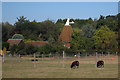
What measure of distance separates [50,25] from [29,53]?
124 feet

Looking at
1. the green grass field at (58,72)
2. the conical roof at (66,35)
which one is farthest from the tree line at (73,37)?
the green grass field at (58,72)

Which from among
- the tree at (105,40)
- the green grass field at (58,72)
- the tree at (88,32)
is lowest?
the green grass field at (58,72)

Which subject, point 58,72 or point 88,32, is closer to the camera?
point 58,72

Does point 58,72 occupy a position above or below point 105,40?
below

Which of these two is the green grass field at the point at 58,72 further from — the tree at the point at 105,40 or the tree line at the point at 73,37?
the tree at the point at 105,40

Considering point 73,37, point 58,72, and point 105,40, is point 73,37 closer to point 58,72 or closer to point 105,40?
point 105,40

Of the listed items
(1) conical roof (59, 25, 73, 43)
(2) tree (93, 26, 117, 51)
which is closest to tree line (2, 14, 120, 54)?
(2) tree (93, 26, 117, 51)

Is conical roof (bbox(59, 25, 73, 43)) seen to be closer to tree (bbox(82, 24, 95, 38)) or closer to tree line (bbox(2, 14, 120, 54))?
tree line (bbox(2, 14, 120, 54))

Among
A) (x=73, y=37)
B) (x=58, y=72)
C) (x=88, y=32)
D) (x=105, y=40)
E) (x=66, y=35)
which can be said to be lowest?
(x=58, y=72)

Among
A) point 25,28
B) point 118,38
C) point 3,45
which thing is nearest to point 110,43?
point 118,38

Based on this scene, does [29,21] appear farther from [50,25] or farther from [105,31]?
[105,31]

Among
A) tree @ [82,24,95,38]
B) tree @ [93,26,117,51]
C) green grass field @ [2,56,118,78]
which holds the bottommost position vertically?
green grass field @ [2,56,118,78]

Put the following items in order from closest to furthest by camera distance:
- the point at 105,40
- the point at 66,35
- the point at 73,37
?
1. the point at 105,40
2. the point at 73,37
3. the point at 66,35

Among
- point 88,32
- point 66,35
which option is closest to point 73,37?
point 66,35
